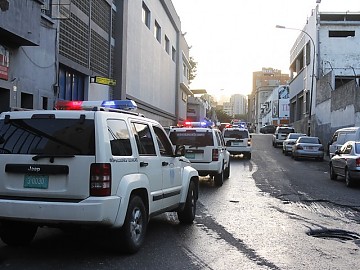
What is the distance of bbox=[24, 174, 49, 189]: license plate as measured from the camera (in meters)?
5.52

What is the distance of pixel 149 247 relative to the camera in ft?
21.2

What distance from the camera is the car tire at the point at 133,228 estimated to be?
5793mm

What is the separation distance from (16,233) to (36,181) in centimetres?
123

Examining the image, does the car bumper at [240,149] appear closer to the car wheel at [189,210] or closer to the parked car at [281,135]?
the parked car at [281,135]

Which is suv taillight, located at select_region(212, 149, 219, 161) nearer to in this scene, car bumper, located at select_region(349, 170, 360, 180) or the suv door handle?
car bumper, located at select_region(349, 170, 360, 180)

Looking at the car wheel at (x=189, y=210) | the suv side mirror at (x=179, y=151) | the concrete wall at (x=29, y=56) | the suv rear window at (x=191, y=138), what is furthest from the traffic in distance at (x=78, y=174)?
the concrete wall at (x=29, y=56)

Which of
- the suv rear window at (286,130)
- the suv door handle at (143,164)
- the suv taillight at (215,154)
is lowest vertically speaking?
the suv taillight at (215,154)

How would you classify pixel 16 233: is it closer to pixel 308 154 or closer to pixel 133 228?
pixel 133 228

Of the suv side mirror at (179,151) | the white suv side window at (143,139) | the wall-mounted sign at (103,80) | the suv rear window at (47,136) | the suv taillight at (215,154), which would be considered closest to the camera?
the suv rear window at (47,136)

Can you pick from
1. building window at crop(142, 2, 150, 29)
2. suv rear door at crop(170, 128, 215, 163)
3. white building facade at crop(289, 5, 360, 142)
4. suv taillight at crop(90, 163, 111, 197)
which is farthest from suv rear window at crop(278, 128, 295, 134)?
suv taillight at crop(90, 163, 111, 197)

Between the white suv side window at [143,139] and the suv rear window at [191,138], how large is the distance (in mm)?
6680

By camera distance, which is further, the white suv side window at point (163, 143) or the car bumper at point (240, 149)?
the car bumper at point (240, 149)

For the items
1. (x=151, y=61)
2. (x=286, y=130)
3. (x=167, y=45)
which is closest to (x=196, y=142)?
(x=151, y=61)

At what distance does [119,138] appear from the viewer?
5.92m
